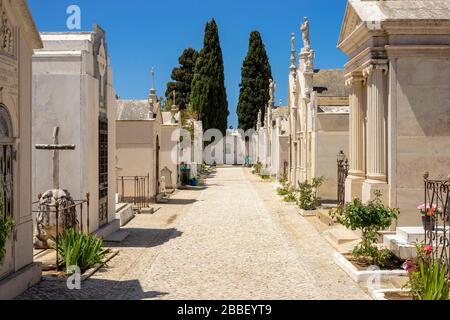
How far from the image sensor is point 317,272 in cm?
912

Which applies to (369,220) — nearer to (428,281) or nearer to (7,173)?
(428,281)

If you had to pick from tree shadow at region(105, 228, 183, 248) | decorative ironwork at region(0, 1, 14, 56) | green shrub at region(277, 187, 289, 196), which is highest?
decorative ironwork at region(0, 1, 14, 56)

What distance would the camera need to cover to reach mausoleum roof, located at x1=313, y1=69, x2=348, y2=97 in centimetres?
3412

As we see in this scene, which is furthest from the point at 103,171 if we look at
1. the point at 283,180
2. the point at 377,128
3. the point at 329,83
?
the point at 329,83

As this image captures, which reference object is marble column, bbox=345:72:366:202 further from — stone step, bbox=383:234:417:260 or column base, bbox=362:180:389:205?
stone step, bbox=383:234:417:260

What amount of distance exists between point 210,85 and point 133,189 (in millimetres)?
38678

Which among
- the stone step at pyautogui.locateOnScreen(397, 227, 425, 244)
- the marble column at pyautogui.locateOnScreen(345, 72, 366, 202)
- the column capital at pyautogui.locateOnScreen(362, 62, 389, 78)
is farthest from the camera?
the marble column at pyautogui.locateOnScreen(345, 72, 366, 202)

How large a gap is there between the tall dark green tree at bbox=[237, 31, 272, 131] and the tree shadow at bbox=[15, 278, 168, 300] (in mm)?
53638

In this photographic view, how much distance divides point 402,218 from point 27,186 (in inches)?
262

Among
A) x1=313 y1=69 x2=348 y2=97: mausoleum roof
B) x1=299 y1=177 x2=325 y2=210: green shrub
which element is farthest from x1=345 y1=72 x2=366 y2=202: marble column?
x1=313 y1=69 x2=348 y2=97: mausoleum roof

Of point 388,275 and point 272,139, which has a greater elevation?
point 272,139

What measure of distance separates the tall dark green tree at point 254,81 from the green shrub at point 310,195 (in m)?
43.0
